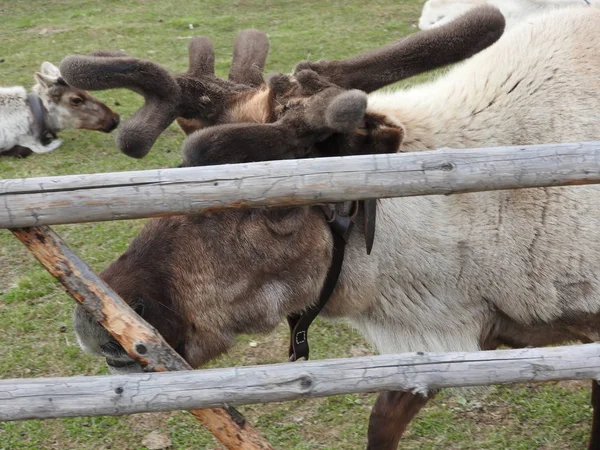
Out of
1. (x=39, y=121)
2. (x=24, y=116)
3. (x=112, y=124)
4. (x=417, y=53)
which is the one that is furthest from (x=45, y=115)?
(x=417, y=53)

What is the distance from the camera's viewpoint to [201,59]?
3.31 meters

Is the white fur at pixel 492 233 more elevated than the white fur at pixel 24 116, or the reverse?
the white fur at pixel 492 233

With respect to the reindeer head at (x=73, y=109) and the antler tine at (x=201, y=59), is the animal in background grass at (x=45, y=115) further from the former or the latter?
the antler tine at (x=201, y=59)

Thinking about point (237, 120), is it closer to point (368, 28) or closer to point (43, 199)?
point (43, 199)

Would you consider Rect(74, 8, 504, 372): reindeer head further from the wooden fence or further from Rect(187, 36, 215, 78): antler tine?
Rect(187, 36, 215, 78): antler tine

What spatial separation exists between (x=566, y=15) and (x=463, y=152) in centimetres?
126

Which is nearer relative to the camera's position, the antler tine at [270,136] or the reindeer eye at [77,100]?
the antler tine at [270,136]

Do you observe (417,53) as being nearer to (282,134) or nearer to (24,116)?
(282,134)

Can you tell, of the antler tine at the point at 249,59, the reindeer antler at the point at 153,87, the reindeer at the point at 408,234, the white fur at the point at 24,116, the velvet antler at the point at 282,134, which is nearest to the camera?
the velvet antler at the point at 282,134

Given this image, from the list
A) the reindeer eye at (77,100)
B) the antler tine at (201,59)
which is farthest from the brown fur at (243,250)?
the reindeer eye at (77,100)

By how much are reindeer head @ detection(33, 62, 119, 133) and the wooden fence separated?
638cm

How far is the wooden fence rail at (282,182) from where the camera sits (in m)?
2.37

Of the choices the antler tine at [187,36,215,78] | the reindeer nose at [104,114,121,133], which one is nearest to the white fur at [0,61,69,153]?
the reindeer nose at [104,114,121,133]

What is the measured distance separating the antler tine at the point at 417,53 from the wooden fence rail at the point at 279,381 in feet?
3.65
